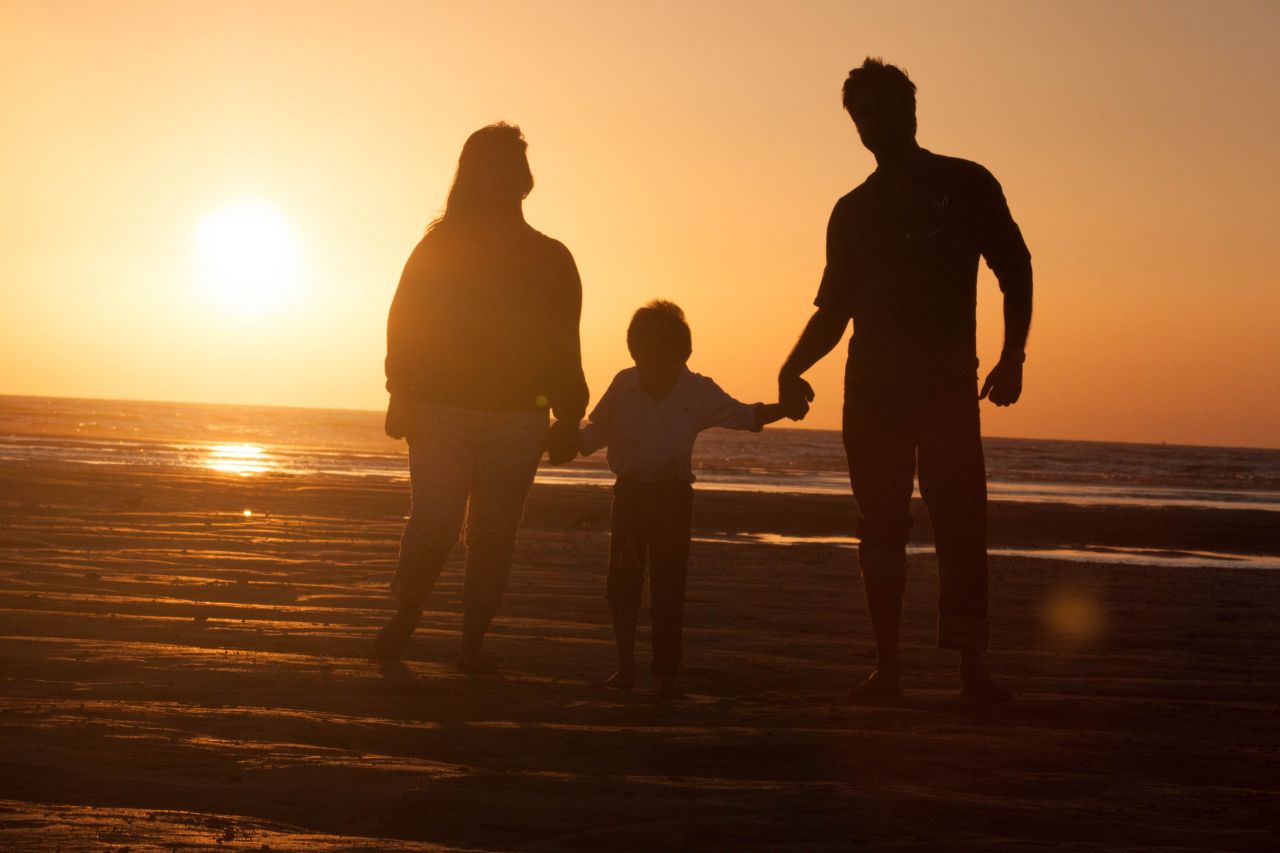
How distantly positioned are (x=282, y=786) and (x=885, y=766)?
4.51 ft

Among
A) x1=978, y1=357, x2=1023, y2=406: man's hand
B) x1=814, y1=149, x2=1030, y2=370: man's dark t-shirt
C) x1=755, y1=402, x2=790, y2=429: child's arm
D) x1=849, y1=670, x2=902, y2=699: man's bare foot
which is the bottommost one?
x1=849, y1=670, x2=902, y2=699: man's bare foot

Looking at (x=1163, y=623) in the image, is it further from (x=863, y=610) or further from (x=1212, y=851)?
(x=1212, y=851)

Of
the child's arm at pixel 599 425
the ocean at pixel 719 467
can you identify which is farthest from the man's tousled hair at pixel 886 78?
the ocean at pixel 719 467

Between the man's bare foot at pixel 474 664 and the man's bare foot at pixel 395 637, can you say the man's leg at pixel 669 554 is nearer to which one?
the man's bare foot at pixel 474 664

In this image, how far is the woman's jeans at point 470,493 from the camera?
486cm

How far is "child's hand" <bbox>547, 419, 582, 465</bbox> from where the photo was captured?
198 inches

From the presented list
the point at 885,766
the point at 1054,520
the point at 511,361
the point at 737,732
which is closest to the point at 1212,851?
the point at 885,766

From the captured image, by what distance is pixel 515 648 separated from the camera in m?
5.31

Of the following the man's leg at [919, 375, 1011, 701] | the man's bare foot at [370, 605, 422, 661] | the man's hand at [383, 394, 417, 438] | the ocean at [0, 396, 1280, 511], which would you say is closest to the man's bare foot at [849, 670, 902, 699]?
the man's leg at [919, 375, 1011, 701]

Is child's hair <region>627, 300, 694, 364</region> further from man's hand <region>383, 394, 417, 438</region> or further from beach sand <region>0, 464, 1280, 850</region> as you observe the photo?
beach sand <region>0, 464, 1280, 850</region>

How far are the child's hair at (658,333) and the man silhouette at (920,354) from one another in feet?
2.11

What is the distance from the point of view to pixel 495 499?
4.95 meters

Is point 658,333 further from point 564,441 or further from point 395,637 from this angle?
point 395,637

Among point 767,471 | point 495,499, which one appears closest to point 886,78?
point 495,499
